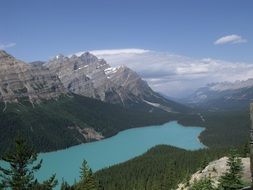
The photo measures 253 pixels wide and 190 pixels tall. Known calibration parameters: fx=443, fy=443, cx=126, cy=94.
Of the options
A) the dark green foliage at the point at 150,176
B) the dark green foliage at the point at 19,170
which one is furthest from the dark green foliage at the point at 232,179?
the dark green foliage at the point at 150,176

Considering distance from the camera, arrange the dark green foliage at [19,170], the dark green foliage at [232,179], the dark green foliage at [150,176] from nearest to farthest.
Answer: the dark green foliage at [19,170], the dark green foliage at [232,179], the dark green foliage at [150,176]

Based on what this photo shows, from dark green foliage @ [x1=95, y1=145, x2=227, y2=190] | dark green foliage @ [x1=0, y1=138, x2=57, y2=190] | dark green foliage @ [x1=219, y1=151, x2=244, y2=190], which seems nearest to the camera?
dark green foliage @ [x1=0, y1=138, x2=57, y2=190]

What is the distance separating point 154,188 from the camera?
5625 inches

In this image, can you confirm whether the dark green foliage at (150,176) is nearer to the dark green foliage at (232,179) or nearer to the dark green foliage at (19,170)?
the dark green foliage at (232,179)

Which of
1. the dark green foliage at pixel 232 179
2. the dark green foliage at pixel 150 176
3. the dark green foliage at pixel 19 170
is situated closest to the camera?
the dark green foliage at pixel 19 170

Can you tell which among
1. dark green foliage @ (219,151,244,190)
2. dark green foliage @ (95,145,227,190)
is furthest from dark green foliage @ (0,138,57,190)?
dark green foliage @ (95,145,227,190)

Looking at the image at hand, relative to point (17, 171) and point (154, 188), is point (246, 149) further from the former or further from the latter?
point (17, 171)

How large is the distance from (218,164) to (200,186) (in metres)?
56.6

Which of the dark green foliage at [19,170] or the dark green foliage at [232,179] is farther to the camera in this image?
the dark green foliage at [232,179]

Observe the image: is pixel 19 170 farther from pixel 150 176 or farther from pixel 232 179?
pixel 150 176

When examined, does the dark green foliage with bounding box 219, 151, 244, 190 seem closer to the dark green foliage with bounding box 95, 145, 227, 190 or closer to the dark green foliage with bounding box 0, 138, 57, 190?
the dark green foliage with bounding box 0, 138, 57, 190

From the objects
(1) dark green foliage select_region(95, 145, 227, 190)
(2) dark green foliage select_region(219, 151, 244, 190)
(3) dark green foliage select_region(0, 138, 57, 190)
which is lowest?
(1) dark green foliage select_region(95, 145, 227, 190)

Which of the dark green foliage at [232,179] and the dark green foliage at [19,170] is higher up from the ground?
the dark green foliage at [19,170]

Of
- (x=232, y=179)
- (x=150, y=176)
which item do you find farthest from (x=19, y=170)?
(x=150, y=176)
